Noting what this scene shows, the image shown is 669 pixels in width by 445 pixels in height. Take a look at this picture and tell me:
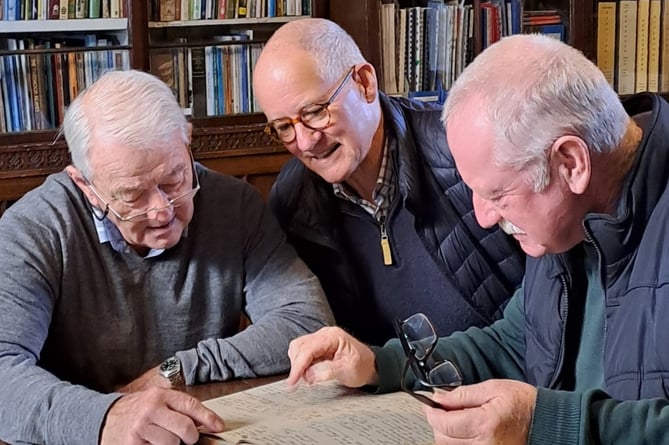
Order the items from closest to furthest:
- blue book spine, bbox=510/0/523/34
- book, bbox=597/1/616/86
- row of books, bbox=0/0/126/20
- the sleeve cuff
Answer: the sleeve cuff < row of books, bbox=0/0/126/20 < blue book spine, bbox=510/0/523/34 < book, bbox=597/1/616/86

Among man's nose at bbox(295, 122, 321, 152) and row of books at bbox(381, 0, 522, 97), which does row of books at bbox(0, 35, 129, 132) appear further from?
man's nose at bbox(295, 122, 321, 152)

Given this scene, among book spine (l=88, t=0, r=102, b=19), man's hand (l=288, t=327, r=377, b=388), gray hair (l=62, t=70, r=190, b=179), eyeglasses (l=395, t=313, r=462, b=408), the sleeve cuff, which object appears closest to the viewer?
the sleeve cuff

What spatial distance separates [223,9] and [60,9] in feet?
1.68

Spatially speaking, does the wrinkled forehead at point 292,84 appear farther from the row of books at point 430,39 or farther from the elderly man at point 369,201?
the row of books at point 430,39

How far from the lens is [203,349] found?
68.1 inches

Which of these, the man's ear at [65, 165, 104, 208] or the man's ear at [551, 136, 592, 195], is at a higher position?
the man's ear at [551, 136, 592, 195]

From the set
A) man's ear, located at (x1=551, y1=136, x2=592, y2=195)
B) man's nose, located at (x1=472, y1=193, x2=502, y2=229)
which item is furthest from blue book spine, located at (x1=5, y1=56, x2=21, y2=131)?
man's ear, located at (x1=551, y1=136, x2=592, y2=195)

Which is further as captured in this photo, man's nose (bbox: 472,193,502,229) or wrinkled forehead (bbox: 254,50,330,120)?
wrinkled forehead (bbox: 254,50,330,120)

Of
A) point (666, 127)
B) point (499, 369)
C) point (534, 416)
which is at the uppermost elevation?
point (666, 127)

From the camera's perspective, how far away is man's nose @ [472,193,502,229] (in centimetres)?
142

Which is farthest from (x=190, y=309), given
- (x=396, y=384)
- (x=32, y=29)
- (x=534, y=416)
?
(x=32, y=29)

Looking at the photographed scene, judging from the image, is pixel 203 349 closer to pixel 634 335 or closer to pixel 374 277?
pixel 374 277

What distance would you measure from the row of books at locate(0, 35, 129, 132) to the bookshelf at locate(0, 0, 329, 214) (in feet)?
0.03

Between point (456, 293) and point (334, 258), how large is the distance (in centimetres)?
25
